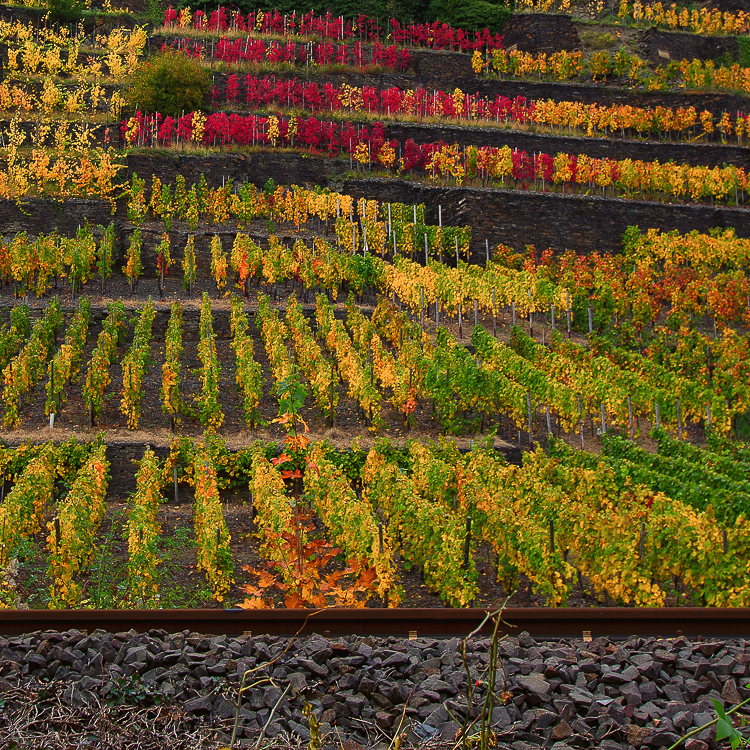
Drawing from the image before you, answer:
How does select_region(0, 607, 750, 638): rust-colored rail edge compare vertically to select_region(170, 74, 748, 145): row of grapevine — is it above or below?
below

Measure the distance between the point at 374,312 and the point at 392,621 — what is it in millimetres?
12388

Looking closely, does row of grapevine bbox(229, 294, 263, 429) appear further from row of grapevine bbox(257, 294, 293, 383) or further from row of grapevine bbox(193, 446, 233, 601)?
row of grapevine bbox(193, 446, 233, 601)

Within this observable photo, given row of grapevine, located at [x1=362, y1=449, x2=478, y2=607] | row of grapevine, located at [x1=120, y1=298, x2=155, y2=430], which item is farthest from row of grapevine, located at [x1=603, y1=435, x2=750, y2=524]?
row of grapevine, located at [x1=120, y1=298, x2=155, y2=430]

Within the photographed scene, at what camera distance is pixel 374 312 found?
18062mm

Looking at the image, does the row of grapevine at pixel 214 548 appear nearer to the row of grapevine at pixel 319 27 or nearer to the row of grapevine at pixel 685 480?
the row of grapevine at pixel 685 480

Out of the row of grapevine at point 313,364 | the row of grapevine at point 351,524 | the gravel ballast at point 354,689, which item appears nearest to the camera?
the gravel ballast at point 354,689

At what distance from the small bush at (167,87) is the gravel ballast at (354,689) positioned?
23.0 metres

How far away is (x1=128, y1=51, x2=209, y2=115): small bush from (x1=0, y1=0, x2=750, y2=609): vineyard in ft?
0.46

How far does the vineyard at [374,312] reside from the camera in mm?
9977

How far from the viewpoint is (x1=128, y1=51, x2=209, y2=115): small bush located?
2606 cm

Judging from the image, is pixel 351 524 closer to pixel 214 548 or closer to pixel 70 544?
pixel 214 548

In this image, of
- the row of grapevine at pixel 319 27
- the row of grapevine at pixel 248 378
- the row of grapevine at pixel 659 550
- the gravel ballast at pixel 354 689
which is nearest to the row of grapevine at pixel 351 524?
the row of grapevine at pixel 659 550

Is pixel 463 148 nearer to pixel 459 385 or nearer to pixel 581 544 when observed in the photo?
pixel 459 385

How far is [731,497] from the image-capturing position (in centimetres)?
1066
